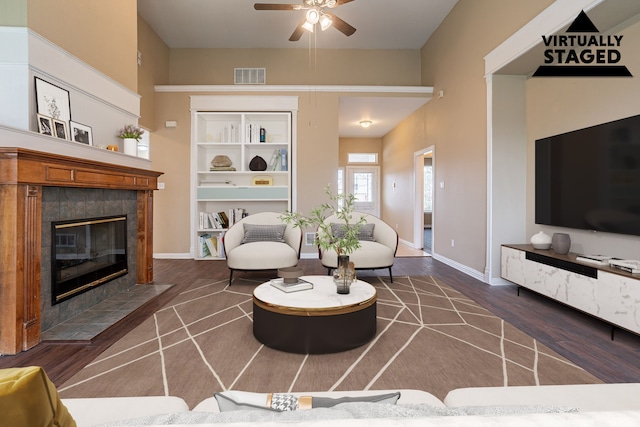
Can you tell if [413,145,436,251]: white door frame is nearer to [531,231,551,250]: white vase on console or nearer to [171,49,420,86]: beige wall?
[171,49,420,86]: beige wall

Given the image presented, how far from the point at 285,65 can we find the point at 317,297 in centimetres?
472

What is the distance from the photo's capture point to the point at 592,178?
2.81 m

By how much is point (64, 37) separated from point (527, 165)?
4.84m

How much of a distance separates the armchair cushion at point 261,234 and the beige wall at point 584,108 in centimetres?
307

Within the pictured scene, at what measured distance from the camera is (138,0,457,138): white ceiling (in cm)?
454

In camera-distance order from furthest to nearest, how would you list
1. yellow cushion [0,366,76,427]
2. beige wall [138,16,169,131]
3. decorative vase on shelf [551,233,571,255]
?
beige wall [138,16,169,131]
decorative vase on shelf [551,233,571,255]
yellow cushion [0,366,76,427]

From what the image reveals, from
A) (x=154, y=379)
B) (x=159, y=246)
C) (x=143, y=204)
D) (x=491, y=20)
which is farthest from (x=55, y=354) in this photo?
(x=491, y=20)

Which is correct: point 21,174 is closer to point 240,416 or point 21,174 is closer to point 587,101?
point 240,416

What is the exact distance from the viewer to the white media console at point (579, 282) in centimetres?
216

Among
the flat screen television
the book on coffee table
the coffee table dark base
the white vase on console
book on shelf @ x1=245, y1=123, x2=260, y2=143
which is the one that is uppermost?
book on shelf @ x1=245, y1=123, x2=260, y2=143

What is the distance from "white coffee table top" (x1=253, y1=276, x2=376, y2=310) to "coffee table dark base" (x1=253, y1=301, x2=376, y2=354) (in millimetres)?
65

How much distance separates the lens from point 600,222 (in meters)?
2.73

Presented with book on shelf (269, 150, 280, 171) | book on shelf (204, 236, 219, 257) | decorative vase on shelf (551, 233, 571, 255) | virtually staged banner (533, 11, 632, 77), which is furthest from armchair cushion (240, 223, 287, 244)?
virtually staged banner (533, 11, 632, 77)

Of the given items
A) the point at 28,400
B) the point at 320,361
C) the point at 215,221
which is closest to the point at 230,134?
the point at 215,221
